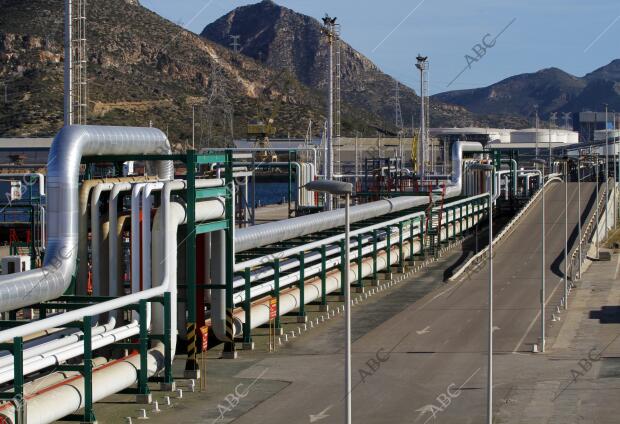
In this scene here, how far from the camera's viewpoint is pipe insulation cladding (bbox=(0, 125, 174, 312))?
3006 cm

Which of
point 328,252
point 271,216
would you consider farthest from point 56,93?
point 328,252

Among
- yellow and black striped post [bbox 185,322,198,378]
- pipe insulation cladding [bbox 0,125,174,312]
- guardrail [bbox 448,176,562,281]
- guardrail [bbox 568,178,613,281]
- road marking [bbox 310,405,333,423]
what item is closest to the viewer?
pipe insulation cladding [bbox 0,125,174,312]

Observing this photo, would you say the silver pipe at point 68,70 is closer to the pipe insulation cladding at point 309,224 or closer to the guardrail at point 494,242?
the pipe insulation cladding at point 309,224

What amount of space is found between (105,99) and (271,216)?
275 feet

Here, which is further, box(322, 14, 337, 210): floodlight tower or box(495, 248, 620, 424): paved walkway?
box(322, 14, 337, 210): floodlight tower

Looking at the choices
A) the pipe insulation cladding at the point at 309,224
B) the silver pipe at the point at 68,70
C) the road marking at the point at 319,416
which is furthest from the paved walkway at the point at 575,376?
the silver pipe at the point at 68,70

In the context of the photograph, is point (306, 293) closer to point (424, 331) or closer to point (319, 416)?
point (424, 331)

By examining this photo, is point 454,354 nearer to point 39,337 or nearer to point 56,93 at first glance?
point 39,337

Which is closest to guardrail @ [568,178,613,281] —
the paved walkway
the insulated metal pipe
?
the insulated metal pipe

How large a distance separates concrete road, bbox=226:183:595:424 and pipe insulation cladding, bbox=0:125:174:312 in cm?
619

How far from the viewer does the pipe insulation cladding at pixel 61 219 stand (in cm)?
3006

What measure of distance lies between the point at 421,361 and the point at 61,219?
47.5 ft

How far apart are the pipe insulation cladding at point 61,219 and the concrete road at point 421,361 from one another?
20.3 feet

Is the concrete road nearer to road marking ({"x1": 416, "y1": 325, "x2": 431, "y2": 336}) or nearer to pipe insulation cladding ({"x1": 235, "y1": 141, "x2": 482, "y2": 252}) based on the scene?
road marking ({"x1": 416, "y1": 325, "x2": 431, "y2": 336})
